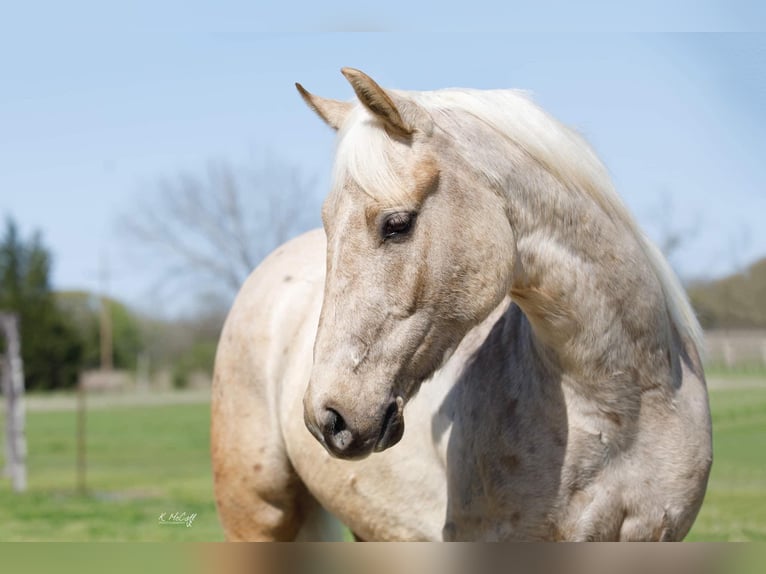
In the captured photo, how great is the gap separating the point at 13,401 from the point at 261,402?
9.01m

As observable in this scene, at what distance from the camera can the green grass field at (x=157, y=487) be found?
639 cm

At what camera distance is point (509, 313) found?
7.84 feet

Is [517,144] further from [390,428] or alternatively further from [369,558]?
[369,558]

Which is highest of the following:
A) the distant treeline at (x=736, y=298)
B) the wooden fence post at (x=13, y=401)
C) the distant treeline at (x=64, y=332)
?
the distant treeline at (x=736, y=298)

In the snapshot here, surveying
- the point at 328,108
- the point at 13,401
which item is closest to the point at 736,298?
the point at 328,108

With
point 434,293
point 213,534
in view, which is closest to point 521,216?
point 434,293

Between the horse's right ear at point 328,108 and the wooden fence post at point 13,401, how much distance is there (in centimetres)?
1006

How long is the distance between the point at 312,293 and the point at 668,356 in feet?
5.14

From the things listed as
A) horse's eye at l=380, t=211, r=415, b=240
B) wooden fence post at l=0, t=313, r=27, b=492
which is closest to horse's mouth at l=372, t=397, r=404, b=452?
horse's eye at l=380, t=211, r=415, b=240

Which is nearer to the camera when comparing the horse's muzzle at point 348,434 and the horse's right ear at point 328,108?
the horse's muzzle at point 348,434

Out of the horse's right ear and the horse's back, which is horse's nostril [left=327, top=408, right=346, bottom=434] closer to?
the horse's right ear

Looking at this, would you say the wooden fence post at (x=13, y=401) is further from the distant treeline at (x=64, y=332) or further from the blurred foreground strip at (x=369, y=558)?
the distant treeline at (x=64, y=332)

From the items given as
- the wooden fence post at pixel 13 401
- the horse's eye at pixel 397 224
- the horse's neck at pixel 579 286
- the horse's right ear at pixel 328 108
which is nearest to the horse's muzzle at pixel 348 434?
the horse's eye at pixel 397 224

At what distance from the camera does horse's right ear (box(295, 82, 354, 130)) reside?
2.22 metres
